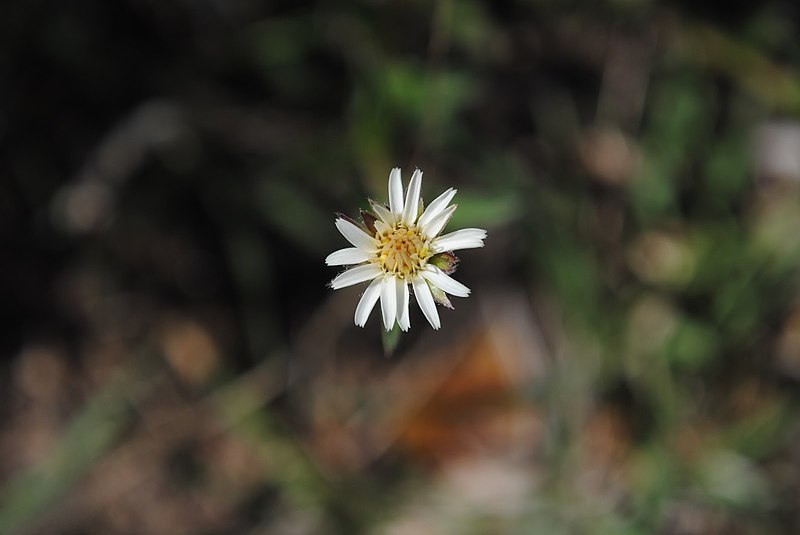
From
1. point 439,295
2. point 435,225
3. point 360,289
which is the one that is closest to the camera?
point 439,295

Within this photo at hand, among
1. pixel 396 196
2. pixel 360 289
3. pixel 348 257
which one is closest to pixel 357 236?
pixel 348 257

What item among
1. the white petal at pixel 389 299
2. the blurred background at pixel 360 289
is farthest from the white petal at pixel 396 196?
the blurred background at pixel 360 289

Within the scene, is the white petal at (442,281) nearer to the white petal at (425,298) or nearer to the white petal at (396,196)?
Result: the white petal at (425,298)

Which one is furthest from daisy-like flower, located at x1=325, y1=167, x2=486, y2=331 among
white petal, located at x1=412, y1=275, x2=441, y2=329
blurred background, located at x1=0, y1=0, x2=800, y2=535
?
blurred background, located at x1=0, y1=0, x2=800, y2=535

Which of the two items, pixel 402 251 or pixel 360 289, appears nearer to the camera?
pixel 402 251

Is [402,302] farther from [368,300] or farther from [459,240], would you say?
[459,240]

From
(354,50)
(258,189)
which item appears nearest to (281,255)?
(258,189)
